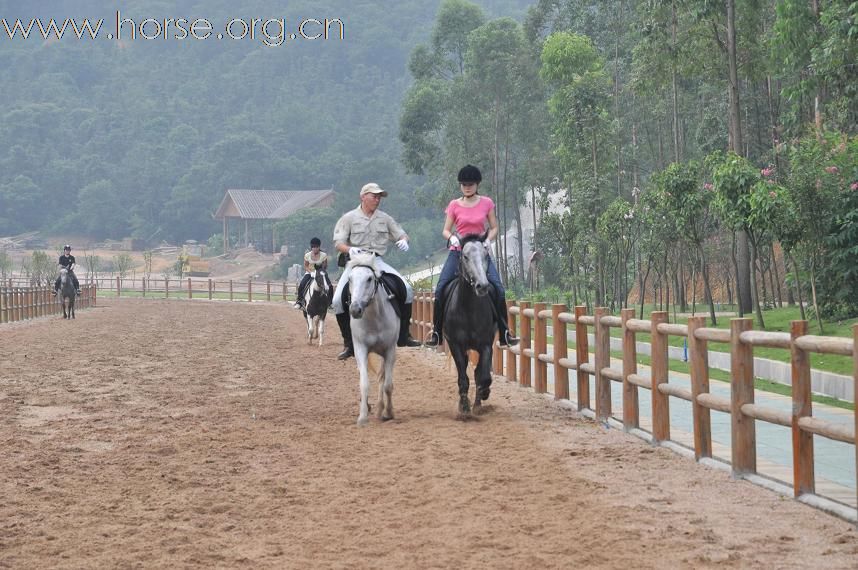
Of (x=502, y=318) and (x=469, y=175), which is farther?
(x=469, y=175)

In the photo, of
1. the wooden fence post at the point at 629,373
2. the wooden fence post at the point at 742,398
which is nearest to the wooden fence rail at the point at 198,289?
the wooden fence post at the point at 629,373

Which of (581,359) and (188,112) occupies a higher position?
(188,112)

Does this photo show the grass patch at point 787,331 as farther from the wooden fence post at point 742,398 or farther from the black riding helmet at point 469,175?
the wooden fence post at point 742,398

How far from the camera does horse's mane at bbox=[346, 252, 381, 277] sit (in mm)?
11492

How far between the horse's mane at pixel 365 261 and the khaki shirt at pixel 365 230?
0.71 ft

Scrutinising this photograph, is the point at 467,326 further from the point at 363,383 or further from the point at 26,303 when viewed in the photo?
the point at 26,303

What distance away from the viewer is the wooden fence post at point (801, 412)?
734 cm

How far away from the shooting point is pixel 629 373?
10898 mm

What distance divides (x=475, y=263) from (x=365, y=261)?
1009 mm

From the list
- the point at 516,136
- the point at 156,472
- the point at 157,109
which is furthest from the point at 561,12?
the point at 157,109

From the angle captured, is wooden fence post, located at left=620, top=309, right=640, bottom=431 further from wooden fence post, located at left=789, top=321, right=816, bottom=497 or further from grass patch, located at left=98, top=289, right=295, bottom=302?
grass patch, located at left=98, top=289, right=295, bottom=302

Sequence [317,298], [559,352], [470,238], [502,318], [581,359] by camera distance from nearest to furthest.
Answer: [470,238] → [502,318] → [581,359] → [559,352] → [317,298]

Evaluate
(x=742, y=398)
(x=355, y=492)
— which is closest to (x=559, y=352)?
(x=742, y=398)

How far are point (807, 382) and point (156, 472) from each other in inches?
179
